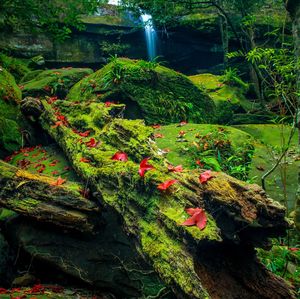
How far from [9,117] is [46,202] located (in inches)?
184

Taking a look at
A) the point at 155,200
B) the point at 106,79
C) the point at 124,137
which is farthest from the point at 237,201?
the point at 106,79

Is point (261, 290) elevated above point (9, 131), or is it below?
below

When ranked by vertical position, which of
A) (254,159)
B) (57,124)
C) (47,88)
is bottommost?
(254,159)

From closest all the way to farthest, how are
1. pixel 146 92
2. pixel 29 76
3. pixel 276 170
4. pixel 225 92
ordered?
pixel 276 170 < pixel 146 92 < pixel 29 76 < pixel 225 92

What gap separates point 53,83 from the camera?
10305 mm

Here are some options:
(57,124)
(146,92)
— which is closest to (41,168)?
(57,124)

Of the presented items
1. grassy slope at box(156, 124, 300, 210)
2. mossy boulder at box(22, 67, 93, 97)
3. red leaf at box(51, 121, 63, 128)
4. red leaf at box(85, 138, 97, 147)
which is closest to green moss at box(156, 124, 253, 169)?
grassy slope at box(156, 124, 300, 210)

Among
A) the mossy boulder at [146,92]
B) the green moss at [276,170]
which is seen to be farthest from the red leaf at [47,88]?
the green moss at [276,170]

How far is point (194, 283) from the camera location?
7.74 feet

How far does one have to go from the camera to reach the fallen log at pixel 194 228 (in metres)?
2.56

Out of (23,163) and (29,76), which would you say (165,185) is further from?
(29,76)

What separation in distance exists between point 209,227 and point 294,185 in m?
4.82

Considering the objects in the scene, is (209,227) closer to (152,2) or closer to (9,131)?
(9,131)

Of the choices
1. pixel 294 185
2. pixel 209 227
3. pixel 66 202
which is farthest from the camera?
pixel 294 185
